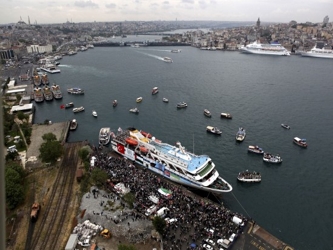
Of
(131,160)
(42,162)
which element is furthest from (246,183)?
(42,162)

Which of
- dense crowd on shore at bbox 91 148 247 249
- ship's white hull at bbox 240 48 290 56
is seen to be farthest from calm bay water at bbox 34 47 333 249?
ship's white hull at bbox 240 48 290 56

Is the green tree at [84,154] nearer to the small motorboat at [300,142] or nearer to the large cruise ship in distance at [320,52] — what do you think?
the small motorboat at [300,142]

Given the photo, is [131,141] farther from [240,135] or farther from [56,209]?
[240,135]

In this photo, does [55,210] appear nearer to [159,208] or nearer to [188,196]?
[159,208]

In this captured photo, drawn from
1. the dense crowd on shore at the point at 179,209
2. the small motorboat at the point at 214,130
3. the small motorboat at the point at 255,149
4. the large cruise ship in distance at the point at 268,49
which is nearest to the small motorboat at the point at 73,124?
the dense crowd on shore at the point at 179,209

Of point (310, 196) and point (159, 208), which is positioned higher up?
point (159, 208)

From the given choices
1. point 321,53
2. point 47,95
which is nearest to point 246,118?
point 47,95
